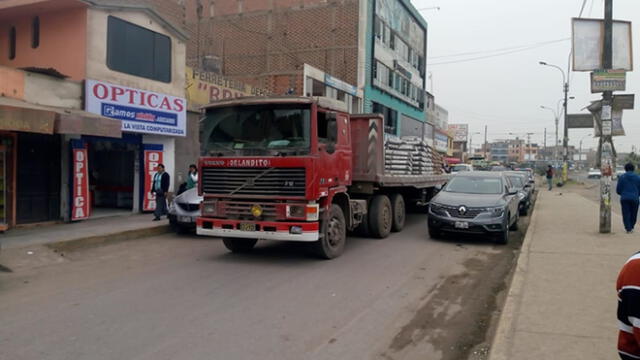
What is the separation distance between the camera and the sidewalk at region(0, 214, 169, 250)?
9.97 metres

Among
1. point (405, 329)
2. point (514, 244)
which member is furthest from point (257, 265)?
point (514, 244)

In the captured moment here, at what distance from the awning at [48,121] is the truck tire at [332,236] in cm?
584

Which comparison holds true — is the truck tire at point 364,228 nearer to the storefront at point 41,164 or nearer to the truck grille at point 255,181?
the truck grille at point 255,181

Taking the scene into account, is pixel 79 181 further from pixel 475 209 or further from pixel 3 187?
pixel 475 209

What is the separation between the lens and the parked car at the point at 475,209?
10953 millimetres

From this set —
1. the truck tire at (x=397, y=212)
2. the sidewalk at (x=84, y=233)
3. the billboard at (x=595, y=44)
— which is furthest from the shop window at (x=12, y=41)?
the billboard at (x=595, y=44)

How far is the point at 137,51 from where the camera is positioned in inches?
564

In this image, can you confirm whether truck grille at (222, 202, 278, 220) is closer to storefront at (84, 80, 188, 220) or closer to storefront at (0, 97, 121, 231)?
storefront at (0, 97, 121, 231)

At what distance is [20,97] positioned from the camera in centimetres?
1127

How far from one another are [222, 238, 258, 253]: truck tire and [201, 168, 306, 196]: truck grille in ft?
4.22

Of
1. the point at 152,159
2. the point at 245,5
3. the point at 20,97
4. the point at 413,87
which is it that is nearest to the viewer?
the point at 20,97

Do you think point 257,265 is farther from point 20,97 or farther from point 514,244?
point 20,97

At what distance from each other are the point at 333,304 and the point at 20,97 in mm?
9223

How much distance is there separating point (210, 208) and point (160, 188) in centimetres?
513
